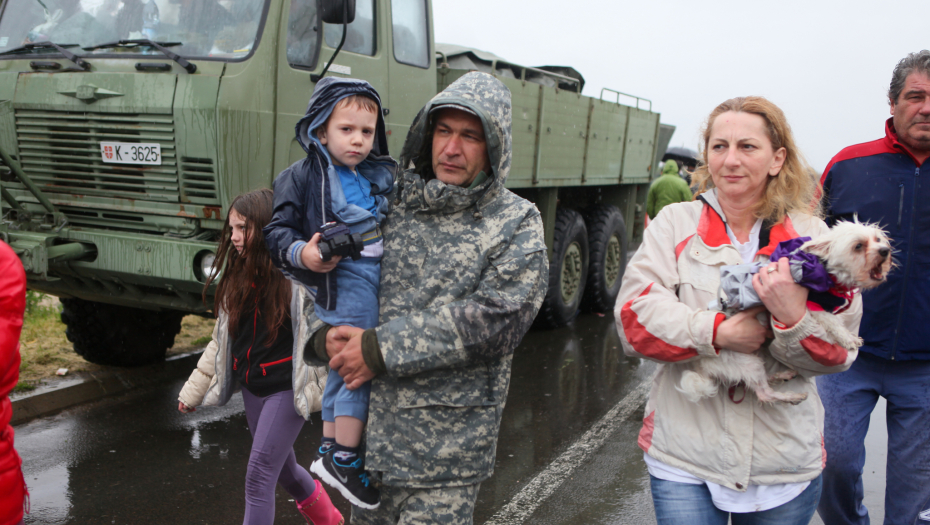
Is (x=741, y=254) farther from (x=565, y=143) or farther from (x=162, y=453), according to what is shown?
(x=565, y=143)

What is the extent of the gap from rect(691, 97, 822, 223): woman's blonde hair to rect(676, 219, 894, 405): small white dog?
21 cm

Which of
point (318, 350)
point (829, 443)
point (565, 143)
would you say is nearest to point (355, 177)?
point (318, 350)

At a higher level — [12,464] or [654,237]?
[654,237]

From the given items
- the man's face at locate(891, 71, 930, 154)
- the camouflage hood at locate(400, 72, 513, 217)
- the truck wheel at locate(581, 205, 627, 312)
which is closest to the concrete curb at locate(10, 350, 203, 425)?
the camouflage hood at locate(400, 72, 513, 217)

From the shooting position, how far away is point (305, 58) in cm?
440

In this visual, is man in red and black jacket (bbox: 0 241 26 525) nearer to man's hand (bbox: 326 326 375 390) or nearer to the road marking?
man's hand (bbox: 326 326 375 390)

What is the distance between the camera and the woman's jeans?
196 cm

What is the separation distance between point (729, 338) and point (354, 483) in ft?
3.56

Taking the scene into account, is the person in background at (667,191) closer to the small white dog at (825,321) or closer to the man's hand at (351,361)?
the small white dog at (825,321)

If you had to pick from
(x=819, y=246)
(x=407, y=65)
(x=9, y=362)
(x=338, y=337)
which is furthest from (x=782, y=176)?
(x=407, y=65)

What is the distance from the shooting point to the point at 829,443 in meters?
2.83

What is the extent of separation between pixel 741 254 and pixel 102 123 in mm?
→ 3770

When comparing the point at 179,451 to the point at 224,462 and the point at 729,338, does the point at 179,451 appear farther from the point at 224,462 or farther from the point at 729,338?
the point at 729,338

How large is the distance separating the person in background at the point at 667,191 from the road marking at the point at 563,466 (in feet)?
16.1
